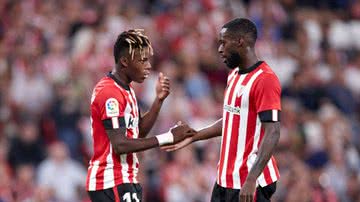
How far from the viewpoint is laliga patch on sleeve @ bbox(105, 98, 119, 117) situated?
8.17 m

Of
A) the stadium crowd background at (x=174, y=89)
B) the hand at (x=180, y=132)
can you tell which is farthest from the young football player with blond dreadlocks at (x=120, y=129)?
the stadium crowd background at (x=174, y=89)

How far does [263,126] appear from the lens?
7.98m

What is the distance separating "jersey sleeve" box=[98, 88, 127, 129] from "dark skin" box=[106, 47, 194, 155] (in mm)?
54

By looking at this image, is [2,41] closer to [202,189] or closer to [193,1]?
[193,1]

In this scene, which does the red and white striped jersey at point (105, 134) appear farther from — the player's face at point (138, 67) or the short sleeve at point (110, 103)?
the player's face at point (138, 67)

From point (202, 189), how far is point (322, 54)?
4.29 metres

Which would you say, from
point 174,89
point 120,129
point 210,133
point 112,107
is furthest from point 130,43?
point 174,89

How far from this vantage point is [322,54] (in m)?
16.4

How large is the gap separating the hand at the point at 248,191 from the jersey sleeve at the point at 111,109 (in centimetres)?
110

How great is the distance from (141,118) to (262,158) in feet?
4.62

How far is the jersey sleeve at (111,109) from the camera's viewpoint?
322 inches

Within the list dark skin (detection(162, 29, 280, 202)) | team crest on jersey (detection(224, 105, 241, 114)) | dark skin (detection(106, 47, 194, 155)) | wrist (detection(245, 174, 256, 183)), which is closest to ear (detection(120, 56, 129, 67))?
dark skin (detection(106, 47, 194, 155))

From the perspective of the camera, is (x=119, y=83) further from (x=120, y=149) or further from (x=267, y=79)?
(x=267, y=79)

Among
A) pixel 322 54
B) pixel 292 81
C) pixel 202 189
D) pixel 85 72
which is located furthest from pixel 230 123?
pixel 322 54
